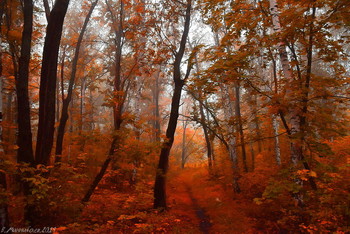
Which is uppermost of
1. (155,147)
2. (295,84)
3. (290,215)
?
(295,84)

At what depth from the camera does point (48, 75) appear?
16.3 feet

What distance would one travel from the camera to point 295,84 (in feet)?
17.9

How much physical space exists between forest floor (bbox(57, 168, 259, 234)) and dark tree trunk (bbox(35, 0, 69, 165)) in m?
2.20

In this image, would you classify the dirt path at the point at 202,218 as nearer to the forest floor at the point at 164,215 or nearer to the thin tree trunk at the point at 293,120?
the forest floor at the point at 164,215

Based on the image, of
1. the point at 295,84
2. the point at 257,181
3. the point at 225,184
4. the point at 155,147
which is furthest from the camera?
the point at 225,184

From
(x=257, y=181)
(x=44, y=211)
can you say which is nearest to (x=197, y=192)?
(x=257, y=181)

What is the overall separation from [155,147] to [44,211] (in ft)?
11.4

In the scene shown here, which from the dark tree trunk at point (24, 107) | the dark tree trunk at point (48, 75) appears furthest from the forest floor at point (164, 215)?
the dark tree trunk at point (48, 75)

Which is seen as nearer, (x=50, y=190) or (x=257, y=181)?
(x=50, y=190)

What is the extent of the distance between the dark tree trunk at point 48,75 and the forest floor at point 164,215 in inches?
86.6

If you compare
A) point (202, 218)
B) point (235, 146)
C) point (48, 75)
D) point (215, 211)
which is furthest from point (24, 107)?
point (215, 211)

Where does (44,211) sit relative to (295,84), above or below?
below

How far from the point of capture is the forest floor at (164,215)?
5.86 metres

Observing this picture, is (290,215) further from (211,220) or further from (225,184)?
(225,184)
